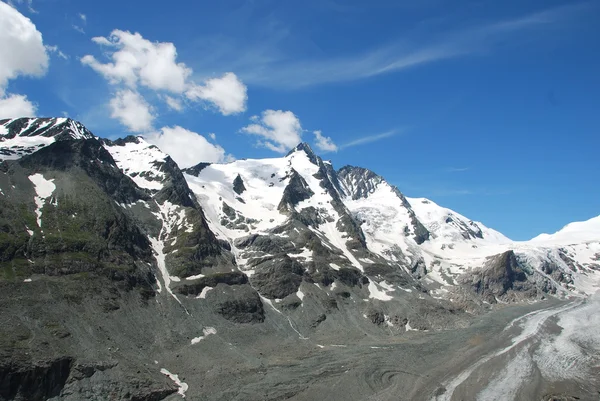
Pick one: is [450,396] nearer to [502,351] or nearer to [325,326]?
[502,351]

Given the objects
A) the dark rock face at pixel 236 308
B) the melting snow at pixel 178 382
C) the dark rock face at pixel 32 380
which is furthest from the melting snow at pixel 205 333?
the dark rock face at pixel 32 380

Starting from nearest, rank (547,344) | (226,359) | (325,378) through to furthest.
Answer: (325,378), (226,359), (547,344)

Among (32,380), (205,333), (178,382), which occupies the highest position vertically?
(205,333)

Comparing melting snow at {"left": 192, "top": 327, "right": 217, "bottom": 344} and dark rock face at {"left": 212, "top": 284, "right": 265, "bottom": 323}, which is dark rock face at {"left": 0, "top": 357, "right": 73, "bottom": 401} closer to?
melting snow at {"left": 192, "top": 327, "right": 217, "bottom": 344}

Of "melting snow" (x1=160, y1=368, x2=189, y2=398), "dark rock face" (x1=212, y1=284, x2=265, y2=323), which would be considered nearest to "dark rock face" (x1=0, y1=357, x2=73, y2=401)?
"melting snow" (x1=160, y1=368, x2=189, y2=398)

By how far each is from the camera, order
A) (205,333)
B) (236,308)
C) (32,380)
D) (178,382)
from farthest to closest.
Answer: (236,308) → (205,333) → (178,382) → (32,380)

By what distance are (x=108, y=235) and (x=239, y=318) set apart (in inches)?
2549

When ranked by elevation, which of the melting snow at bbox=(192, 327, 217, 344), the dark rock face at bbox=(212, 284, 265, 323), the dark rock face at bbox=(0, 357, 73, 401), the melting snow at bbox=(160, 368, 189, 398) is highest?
the dark rock face at bbox=(212, 284, 265, 323)

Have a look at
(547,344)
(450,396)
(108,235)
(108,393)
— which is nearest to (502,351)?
(547,344)

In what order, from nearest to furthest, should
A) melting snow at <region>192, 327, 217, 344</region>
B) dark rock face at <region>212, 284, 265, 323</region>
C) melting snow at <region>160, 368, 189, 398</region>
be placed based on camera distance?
melting snow at <region>160, 368, 189, 398</region>, melting snow at <region>192, 327, 217, 344</region>, dark rock face at <region>212, 284, 265, 323</region>

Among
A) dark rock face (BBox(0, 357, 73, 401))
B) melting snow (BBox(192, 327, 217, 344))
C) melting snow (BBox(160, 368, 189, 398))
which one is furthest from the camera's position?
melting snow (BBox(192, 327, 217, 344))

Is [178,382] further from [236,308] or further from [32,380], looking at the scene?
[236,308]

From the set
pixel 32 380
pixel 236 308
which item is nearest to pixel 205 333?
pixel 236 308

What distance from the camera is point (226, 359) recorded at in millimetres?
148500
